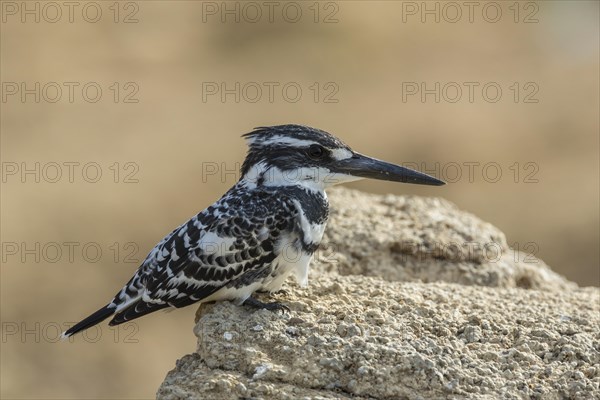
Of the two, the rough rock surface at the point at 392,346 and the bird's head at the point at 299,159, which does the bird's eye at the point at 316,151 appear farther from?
the rough rock surface at the point at 392,346

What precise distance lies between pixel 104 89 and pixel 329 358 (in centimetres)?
1433

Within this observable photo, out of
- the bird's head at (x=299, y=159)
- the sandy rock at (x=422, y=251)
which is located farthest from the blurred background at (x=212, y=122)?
the bird's head at (x=299, y=159)

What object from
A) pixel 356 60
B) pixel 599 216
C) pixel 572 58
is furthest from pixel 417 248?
pixel 572 58

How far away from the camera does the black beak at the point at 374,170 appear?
19.4 feet

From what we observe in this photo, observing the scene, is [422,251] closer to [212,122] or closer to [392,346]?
[392,346]

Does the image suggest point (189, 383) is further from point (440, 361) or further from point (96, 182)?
point (96, 182)

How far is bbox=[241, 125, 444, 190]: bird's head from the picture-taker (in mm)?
5812

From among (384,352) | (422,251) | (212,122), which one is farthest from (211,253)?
(212,122)

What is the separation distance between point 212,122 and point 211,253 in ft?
39.4

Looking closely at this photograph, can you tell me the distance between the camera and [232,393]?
4.65 meters

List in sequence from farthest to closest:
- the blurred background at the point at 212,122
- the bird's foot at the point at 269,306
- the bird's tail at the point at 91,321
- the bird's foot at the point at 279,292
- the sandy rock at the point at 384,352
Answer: the blurred background at the point at 212,122
the bird's foot at the point at 279,292
the bird's tail at the point at 91,321
the bird's foot at the point at 269,306
the sandy rock at the point at 384,352

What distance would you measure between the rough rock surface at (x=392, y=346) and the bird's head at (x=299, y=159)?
0.69 m

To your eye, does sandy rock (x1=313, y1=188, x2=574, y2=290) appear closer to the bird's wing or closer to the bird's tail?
the bird's wing

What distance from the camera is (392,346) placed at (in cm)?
495
